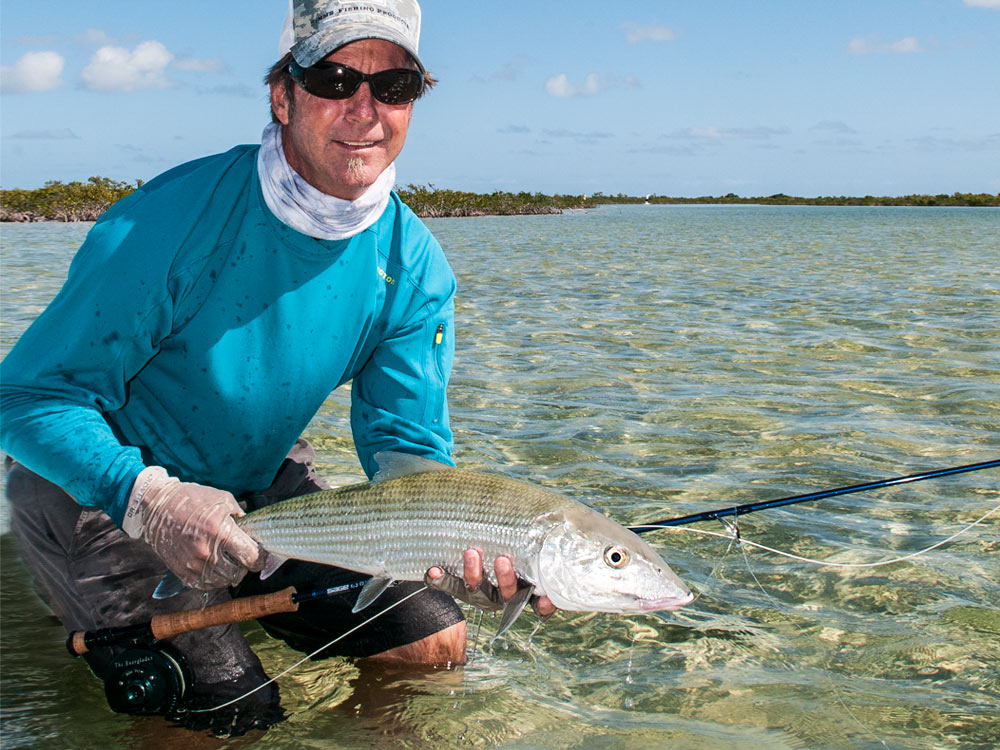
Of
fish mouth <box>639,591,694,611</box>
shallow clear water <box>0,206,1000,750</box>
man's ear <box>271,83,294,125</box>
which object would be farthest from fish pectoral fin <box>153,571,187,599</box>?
man's ear <box>271,83,294,125</box>

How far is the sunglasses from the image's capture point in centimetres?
350

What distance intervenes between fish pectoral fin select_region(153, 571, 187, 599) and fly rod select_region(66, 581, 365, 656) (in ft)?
0.29

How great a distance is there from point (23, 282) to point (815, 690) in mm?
20792

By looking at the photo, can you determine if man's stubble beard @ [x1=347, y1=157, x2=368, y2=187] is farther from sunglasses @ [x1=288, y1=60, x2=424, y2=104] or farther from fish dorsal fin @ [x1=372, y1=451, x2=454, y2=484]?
fish dorsal fin @ [x1=372, y1=451, x2=454, y2=484]

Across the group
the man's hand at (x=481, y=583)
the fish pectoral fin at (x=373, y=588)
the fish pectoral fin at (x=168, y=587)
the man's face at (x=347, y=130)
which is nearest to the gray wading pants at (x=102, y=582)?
the fish pectoral fin at (x=168, y=587)

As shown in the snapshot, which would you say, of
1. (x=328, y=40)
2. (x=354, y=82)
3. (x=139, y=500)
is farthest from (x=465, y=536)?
(x=328, y=40)

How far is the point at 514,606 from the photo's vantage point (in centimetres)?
305

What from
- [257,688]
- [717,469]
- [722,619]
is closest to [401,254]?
[257,688]

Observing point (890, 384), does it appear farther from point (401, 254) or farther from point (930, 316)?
point (401, 254)

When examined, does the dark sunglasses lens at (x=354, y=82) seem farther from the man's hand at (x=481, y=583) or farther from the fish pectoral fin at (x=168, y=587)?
the fish pectoral fin at (x=168, y=587)

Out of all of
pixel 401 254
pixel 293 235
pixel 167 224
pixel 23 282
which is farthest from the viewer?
pixel 23 282

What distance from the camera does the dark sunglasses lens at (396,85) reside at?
3.59 m

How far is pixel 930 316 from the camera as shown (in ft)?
49.0

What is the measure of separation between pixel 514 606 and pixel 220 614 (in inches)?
46.1
